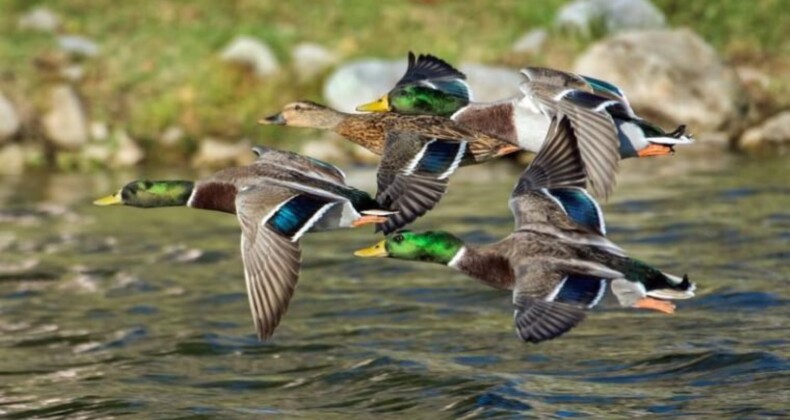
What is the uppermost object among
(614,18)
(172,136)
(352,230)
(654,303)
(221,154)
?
(614,18)

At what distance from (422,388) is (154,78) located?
29.0 feet

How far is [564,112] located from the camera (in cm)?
741

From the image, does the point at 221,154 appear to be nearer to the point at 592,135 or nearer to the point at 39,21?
the point at 39,21

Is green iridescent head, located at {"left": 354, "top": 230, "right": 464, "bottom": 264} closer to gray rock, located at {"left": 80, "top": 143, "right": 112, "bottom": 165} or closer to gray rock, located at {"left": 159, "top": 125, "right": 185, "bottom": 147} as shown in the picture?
gray rock, located at {"left": 159, "top": 125, "right": 185, "bottom": 147}

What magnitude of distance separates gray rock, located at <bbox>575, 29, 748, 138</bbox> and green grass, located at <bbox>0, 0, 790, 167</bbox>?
2.13 ft

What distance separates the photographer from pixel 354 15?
56.5 ft

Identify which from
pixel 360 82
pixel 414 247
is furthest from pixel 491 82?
pixel 414 247

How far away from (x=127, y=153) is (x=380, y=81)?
2.48 m

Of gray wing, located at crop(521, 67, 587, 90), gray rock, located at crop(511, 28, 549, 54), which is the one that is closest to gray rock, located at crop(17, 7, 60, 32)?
gray rock, located at crop(511, 28, 549, 54)

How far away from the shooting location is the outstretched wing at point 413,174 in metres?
7.12

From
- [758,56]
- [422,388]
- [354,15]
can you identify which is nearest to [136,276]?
[422,388]

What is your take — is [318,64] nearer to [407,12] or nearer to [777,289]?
[407,12]

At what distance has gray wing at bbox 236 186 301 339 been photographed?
6980 mm

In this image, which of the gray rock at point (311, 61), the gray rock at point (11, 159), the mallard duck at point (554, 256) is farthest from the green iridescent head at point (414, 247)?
the gray rock at point (11, 159)
